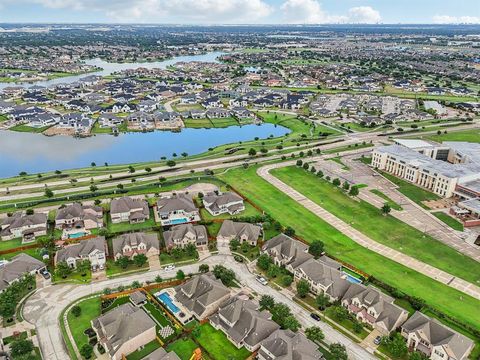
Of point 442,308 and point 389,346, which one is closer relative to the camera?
point 389,346

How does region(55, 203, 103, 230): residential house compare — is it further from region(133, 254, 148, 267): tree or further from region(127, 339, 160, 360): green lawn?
region(127, 339, 160, 360): green lawn

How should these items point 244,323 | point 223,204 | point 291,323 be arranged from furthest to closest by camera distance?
1. point 223,204
2. point 244,323
3. point 291,323

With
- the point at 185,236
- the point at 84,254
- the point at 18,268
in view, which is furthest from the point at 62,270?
the point at 185,236

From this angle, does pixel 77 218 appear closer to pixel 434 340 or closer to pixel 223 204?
pixel 223 204

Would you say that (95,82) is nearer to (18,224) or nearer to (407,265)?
(18,224)

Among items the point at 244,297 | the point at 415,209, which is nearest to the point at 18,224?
the point at 244,297

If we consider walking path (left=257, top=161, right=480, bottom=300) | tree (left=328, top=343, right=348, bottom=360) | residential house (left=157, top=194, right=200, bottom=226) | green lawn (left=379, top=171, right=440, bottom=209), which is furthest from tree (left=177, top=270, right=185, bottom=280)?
green lawn (left=379, top=171, right=440, bottom=209)

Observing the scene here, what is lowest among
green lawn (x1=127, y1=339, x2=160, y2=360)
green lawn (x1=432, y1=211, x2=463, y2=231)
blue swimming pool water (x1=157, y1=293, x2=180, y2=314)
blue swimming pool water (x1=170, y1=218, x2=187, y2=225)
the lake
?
the lake
